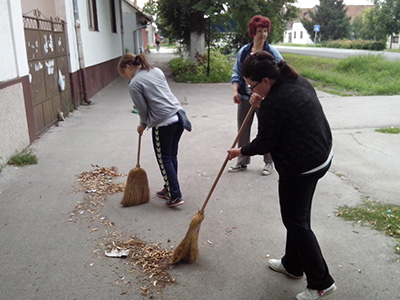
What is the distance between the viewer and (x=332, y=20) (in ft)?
192

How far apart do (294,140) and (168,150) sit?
6.26 feet

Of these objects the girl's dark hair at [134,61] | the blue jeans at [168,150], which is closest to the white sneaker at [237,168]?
the blue jeans at [168,150]

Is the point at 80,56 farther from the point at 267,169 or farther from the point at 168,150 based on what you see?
the point at 168,150

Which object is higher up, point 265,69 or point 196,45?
point 196,45

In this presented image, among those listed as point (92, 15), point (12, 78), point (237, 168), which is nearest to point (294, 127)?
point (237, 168)

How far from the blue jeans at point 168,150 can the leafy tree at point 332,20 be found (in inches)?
2373

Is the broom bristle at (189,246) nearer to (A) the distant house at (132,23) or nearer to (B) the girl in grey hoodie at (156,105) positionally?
(B) the girl in grey hoodie at (156,105)

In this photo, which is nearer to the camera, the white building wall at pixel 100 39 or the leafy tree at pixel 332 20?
the white building wall at pixel 100 39

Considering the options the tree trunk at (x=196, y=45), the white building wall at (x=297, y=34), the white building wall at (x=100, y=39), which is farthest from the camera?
the white building wall at (x=297, y=34)

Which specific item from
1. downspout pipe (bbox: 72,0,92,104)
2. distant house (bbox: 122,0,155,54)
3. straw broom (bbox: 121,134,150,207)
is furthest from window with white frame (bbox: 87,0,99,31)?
distant house (bbox: 122,0,155,54)

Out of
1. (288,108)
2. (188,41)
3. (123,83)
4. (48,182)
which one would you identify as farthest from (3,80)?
(188,41)

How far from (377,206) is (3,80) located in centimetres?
528

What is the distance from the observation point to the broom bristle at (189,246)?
10.6 ft

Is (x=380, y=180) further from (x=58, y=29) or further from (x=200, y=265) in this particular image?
(x=58, y=29)
